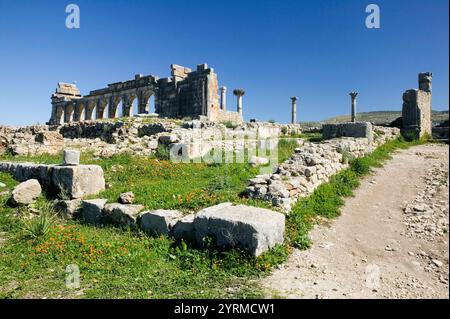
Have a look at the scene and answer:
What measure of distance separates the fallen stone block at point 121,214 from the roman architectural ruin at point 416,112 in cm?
1486

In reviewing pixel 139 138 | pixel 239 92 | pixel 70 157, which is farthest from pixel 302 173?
pixel 239 92

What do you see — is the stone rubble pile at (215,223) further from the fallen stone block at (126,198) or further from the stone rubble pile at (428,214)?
the stone rubble pile at (428,214)

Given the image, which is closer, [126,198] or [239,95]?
[126,198]

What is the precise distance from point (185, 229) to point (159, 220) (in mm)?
594

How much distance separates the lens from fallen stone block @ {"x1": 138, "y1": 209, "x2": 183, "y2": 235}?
5.73m

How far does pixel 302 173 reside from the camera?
23.9 ft

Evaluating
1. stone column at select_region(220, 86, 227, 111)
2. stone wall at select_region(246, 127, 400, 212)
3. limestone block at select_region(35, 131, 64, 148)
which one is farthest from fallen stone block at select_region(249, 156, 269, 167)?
stone column at select_region(220, 86, 227, 111)

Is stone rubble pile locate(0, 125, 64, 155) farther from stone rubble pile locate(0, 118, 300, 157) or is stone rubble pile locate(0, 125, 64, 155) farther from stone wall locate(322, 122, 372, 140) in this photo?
stone wall locate(322, 122, 372, 140)

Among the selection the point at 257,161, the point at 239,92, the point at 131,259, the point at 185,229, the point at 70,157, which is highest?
the point at 239,92

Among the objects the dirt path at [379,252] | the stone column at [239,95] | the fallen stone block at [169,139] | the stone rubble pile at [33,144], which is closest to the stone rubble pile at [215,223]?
the dirt path at [379,252]

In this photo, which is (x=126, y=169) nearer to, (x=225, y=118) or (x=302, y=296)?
(x=302, y=296)

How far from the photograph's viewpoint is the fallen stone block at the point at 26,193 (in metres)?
7.71

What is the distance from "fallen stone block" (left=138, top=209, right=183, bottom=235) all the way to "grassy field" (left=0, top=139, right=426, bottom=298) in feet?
0.52

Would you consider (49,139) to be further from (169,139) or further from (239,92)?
(239,92)
